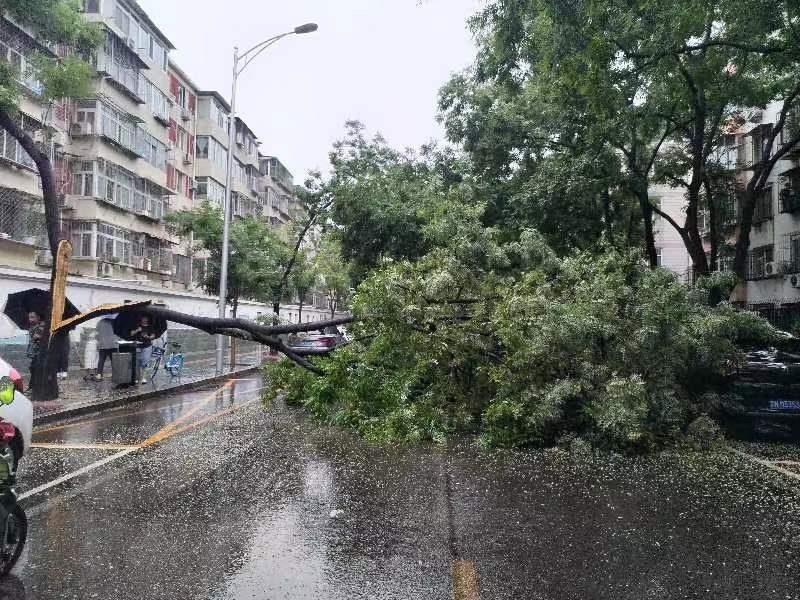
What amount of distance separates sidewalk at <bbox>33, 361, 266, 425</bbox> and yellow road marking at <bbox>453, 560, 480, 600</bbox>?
32.4 feet

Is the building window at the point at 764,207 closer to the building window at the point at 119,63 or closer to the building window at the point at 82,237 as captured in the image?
the building window at the point at 119,63

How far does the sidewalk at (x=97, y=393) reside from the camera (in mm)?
13227

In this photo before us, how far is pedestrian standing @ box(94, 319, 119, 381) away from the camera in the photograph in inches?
746

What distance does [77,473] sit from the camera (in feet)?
25.7

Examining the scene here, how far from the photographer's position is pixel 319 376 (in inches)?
522

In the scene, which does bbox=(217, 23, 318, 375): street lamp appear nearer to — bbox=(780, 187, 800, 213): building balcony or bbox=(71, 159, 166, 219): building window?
bbox=(71, 159, 166, 219): building window

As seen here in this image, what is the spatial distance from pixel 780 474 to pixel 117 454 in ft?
26.6

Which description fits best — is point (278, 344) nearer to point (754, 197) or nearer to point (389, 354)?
point (389, 354)

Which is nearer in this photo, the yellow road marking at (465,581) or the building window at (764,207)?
the yellow road marking at (465,581)

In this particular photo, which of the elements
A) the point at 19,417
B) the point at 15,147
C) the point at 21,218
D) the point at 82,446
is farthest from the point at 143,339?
the point at 15,147

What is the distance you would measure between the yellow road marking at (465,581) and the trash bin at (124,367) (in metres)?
14.4

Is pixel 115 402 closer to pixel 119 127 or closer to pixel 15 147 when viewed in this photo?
pixel 15 147

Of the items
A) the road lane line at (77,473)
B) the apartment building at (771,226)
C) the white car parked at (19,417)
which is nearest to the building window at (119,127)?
the apartment building at (771,226)

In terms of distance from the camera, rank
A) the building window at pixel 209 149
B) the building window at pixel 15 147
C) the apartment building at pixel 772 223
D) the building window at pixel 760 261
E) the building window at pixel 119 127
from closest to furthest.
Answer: the building window at pixel 15 147 → the apartment building at pixel 772 223 → the building window at pixel 119 127 → the building window at pixel 760 261 → the building window at pixel 209 149
